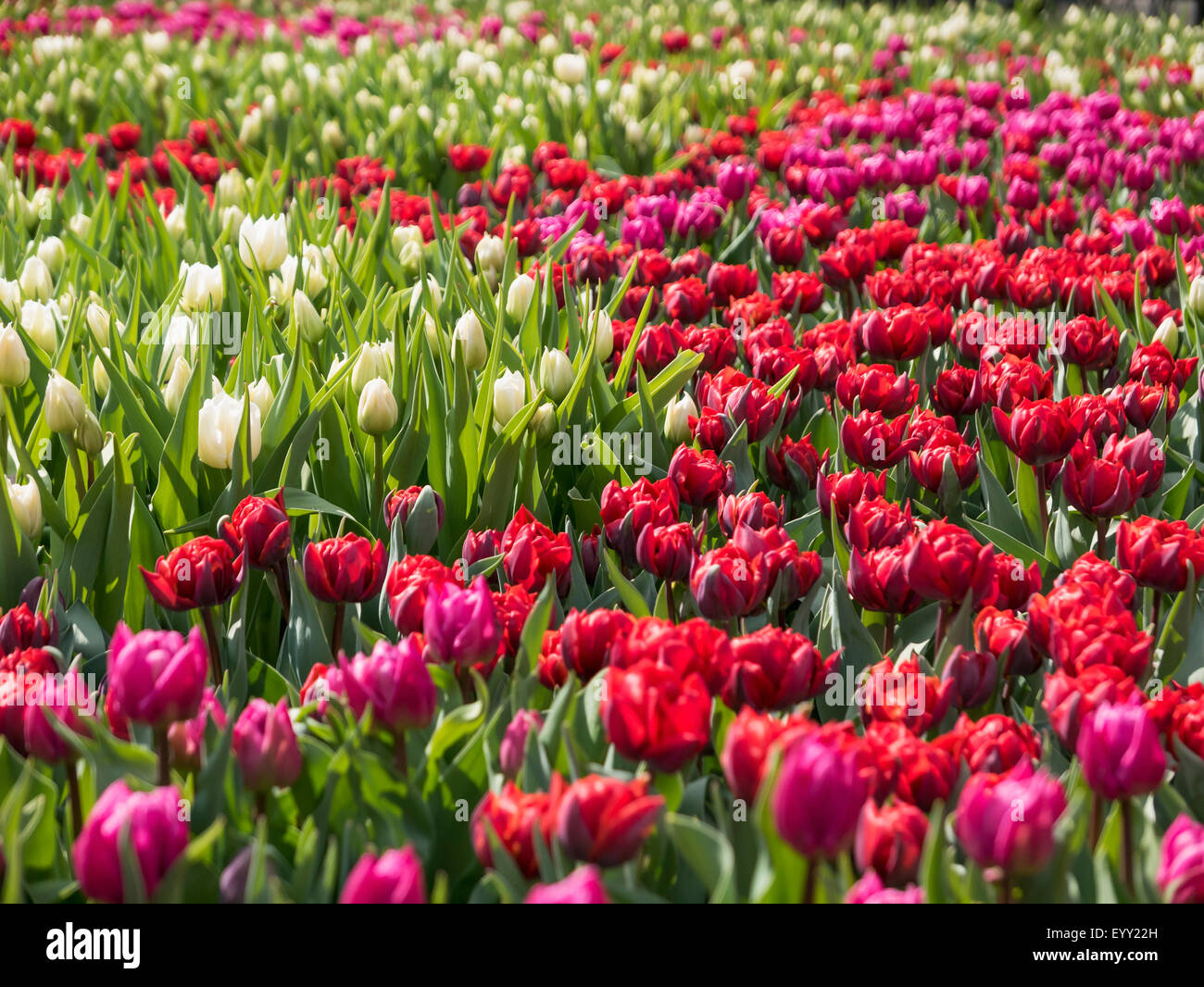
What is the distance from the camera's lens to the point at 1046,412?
6.71ft

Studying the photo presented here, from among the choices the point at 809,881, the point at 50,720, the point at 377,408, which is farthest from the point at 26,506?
the point at 809,881

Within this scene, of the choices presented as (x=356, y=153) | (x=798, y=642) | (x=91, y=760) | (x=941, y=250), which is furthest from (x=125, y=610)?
(x=356, y=153)

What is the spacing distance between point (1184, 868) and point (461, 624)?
0.81 meters

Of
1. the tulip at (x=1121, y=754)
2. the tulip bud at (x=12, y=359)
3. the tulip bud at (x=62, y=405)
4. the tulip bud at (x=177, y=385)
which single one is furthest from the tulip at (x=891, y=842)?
the tulip bud at (x=12, y=359)

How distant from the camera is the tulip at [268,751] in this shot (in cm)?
131

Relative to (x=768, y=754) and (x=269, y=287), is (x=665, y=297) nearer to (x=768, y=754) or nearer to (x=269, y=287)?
(x=269, y=287)

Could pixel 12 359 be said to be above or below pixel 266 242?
below

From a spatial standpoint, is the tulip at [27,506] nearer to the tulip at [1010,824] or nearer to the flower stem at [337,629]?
the flower stem at [337,629]

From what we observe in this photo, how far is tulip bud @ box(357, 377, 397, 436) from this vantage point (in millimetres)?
2209

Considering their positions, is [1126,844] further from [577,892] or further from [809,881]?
[577,892]

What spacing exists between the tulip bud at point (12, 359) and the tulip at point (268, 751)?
1310mm

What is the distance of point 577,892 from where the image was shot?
104 centimetres

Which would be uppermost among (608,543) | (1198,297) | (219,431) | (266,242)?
(266,242)
